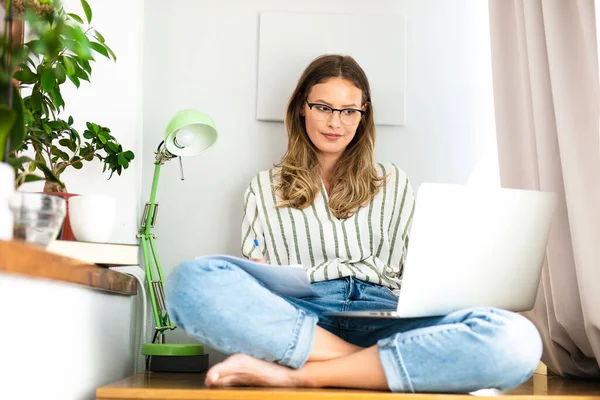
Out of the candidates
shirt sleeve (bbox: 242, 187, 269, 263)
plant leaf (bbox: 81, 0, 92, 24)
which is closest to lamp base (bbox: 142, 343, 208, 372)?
shirt sleeve (bbox: 242, 187, 269, 263)

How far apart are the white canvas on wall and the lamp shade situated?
0.34m

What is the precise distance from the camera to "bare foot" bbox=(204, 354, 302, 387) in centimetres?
155

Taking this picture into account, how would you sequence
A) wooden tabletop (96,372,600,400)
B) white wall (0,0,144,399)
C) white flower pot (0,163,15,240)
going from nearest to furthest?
white flower pot (0,163,15,240)
white wall (0,0,144,399)
wooden tabletop (96,372,600,400)

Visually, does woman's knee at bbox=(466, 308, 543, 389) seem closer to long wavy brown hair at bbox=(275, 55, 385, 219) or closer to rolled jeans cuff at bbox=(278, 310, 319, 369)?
rolled jeans cuff at bbox=(278, 310, 319, 369)

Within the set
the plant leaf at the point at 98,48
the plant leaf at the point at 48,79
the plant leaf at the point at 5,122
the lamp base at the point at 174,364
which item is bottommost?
the lamp base at the point at 174,364

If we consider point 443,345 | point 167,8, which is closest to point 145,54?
point 167,8

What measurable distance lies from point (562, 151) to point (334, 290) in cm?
68

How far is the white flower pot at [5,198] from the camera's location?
45.3 inches

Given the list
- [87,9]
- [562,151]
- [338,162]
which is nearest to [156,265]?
[338,162]

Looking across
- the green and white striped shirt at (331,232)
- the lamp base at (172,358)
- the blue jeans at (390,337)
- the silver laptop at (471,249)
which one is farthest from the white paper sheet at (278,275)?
the lamp base at (172,358)

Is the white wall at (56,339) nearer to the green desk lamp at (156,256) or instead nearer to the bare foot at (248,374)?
the green desk lamp at (156,256)

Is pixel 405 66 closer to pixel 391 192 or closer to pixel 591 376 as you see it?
pixel 391 192

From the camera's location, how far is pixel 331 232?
6.97 feet

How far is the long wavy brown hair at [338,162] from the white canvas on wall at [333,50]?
15 centimetres
